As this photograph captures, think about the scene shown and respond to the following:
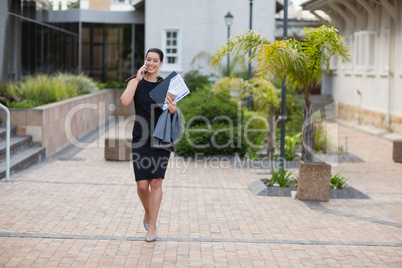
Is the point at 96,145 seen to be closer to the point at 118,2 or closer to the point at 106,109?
the point at 106,109

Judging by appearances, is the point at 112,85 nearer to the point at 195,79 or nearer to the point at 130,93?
the point at 195,79

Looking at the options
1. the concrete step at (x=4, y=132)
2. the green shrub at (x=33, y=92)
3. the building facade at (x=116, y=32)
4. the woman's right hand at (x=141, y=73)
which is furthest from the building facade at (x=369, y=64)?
the woman's right hand at (x=141, y=73)

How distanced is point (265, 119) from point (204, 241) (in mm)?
9347

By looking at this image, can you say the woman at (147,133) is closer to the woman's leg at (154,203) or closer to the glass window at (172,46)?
the woman's leg at (154,203)

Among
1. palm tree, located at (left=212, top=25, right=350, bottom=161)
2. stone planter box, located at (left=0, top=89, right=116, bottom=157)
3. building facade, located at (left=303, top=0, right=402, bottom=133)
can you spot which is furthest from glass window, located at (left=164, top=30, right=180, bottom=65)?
palm tree, located at (left=212, top=25, right=350, bottom=161)

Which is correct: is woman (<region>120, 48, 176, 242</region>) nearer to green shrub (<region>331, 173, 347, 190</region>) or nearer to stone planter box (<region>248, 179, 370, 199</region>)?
stone planter box (<region>248, 179, 370, 199</region>)

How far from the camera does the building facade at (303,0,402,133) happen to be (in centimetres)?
2091

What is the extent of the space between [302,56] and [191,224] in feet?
11.3

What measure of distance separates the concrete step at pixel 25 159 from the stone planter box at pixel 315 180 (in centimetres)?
475

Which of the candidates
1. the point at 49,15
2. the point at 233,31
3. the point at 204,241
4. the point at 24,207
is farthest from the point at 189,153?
the point at 233,31

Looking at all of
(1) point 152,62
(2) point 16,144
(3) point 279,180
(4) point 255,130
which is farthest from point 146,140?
(4) point 255,130

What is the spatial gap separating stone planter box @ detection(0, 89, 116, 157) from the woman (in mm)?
7111

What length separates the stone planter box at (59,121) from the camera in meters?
13.5

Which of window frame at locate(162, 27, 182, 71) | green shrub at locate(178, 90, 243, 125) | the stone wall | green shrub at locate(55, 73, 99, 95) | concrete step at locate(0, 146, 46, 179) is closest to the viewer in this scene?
concrete step at locate(0, 146, 46, 179)
